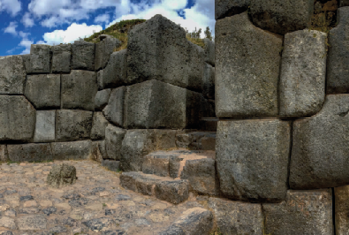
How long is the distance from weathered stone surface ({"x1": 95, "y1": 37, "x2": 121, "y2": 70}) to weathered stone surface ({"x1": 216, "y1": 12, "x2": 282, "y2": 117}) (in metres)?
2.88

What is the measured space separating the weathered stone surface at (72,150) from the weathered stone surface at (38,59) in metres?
1.53

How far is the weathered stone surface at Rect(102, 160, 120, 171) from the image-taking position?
4.31m

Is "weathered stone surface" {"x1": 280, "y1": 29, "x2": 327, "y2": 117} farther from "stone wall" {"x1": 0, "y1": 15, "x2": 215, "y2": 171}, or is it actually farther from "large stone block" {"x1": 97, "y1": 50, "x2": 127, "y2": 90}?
"large stone block" {"x1": 97, "y1": 50, "x2": 127, "y2": 90}

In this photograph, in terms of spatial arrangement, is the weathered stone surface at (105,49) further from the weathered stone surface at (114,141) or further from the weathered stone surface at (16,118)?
the weathered stone surface at (16,118)

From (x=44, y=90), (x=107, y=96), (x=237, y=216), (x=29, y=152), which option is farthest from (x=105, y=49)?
(x=237, y=216)

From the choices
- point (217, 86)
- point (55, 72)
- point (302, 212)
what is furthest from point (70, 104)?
point (302, 212)

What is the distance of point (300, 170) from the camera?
225 centimetres

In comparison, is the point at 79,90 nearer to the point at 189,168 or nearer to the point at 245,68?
the point at 189,168

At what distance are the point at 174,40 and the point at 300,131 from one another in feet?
8.05

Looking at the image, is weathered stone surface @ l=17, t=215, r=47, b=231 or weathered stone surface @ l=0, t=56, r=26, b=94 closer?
weathered stone surface @ l=17, t=215, r=47, b=231

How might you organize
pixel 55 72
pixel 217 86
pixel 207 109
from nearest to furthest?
pixel 217 86 → pixel 207 109 → pixel 55 72

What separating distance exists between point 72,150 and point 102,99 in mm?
1222

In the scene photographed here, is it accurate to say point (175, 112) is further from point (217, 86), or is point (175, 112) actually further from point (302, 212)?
point (302, 212)

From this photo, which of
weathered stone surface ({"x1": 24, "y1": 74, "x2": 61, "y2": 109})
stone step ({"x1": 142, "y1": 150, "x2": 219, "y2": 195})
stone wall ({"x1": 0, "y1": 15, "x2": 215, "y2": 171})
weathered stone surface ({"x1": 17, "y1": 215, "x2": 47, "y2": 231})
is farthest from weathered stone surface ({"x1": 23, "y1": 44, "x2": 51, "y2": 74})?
weathered stone surface ({"x1": 17, "y1": 215, "x2": 47, "y2": 231})
